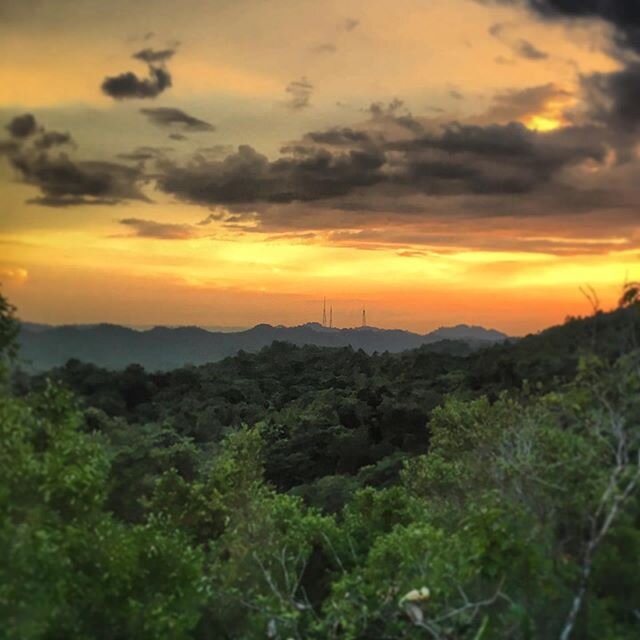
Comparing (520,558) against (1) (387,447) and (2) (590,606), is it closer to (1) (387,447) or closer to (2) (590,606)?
(2) (590,606)

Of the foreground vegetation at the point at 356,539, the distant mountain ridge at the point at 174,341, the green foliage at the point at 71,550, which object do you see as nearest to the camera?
the green foliage at the point at 71,550

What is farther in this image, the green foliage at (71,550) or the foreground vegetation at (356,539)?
the foreground vegetation at (356,539)

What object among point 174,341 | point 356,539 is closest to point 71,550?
point 356,539

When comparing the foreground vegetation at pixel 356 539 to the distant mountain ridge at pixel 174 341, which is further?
the distant mountain ridge at pixel 174 341

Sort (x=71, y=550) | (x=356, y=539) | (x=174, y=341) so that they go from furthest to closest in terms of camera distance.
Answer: (x=174, y=341)
(x=356, y=539)
(x=71, y=550)

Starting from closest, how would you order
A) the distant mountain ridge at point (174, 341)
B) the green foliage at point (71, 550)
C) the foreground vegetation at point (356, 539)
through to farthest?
the green foliage at point (71, 550)
the foreground vegetation at point (356, 539)
the distant mountain ridge at point (174, 341)

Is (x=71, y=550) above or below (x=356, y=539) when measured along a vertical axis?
above

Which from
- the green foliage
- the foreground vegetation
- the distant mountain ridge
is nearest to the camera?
the green foliage

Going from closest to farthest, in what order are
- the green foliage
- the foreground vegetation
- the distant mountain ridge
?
1. the green foliage
2. the foreground vegetation
3. the distant mountain ridge

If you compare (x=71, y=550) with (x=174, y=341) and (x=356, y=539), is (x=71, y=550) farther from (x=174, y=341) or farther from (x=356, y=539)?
(x=174, y=341)
